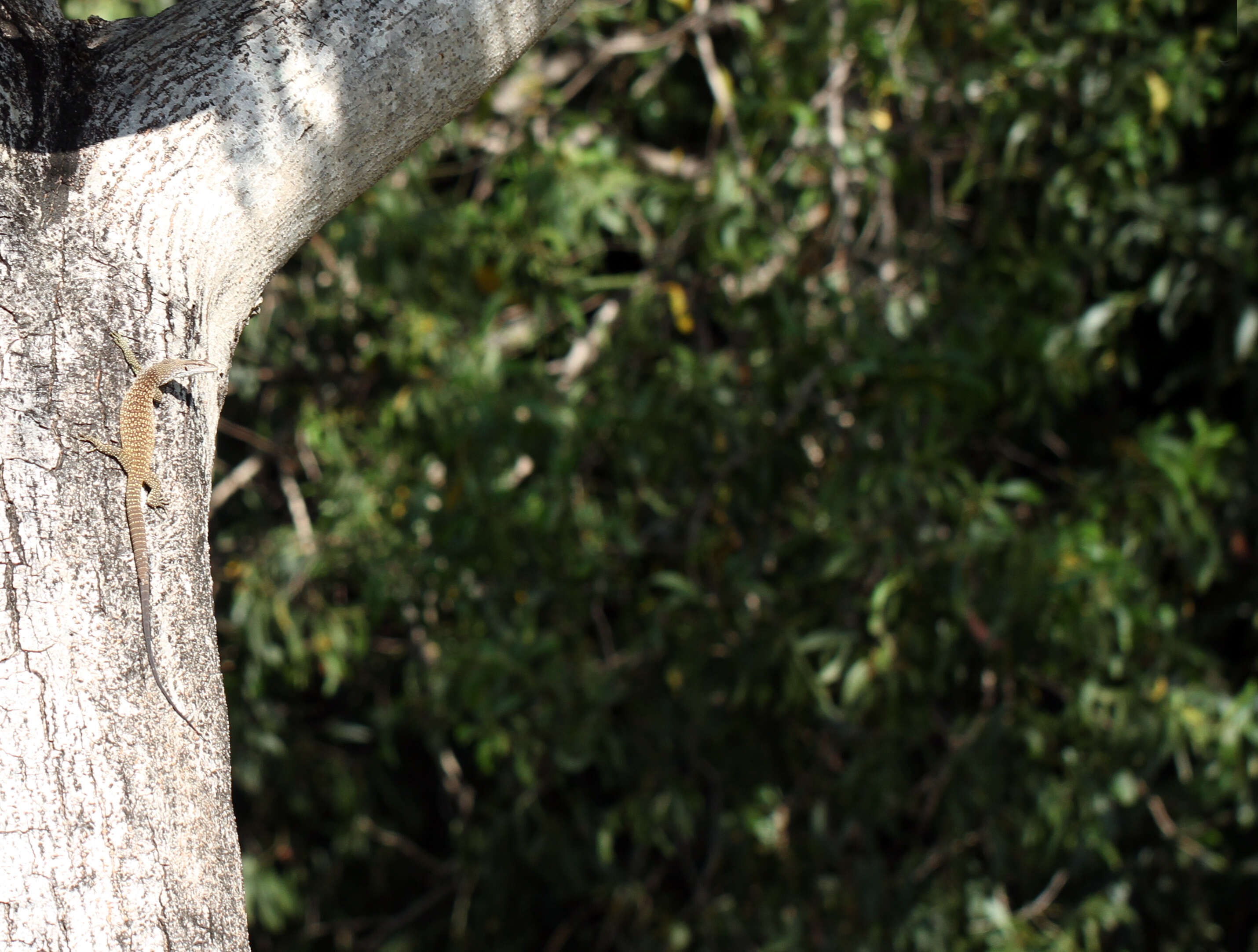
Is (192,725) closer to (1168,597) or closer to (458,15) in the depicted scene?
(458,15)

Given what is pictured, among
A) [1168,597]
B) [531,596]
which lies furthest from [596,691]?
[1168,597]

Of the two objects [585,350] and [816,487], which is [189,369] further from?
[585,350]

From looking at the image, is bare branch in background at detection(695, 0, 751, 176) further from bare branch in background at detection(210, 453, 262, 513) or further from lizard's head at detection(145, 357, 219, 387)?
lizard's head at detection(145, 357, 219, 387)

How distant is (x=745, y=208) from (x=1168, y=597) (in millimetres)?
1542

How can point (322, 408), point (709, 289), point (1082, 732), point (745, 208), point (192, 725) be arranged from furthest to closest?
point (322, 408) < point (709, 289) < point (745, 208) < point (1082, 732) < point (192, 725)

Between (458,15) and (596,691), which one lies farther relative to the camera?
(596,691)

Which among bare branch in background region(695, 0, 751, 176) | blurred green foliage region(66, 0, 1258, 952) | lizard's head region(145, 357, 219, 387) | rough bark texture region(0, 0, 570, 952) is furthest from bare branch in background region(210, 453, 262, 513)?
lizard's head region(145, 357, 219, 387)

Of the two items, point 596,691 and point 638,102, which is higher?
point 638,102

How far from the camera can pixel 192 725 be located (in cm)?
102

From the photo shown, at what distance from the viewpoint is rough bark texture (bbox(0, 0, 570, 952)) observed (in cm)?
92

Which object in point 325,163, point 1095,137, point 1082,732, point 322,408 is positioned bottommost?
point 1082,732

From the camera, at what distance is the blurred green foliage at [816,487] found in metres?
2.77

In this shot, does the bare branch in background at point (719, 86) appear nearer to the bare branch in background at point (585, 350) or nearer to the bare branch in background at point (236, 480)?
the bare branch in background at point (585, 350)

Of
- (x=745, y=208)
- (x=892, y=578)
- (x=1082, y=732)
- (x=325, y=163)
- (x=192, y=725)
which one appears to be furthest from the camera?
(x=745, y=208)
